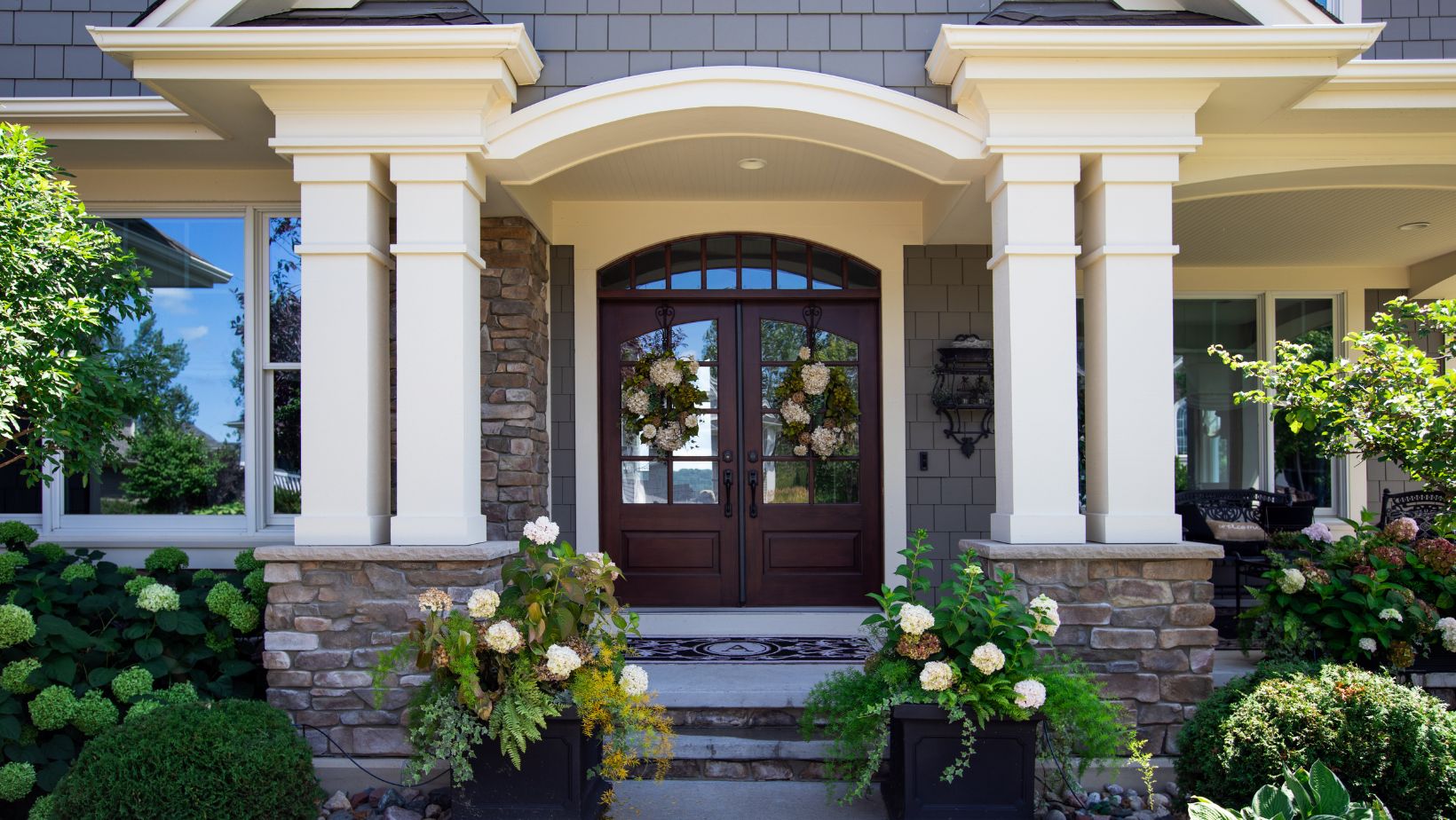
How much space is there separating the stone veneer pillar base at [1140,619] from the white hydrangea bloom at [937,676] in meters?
0.77

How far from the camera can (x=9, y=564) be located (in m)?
4.36

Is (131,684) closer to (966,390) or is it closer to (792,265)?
(792,265)

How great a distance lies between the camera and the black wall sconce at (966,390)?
19.1ft

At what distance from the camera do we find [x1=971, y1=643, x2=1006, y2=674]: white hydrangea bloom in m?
3.40

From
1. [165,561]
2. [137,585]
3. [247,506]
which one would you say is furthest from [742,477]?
[137,585]

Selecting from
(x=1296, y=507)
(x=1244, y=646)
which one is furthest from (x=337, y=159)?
(x=1296, y=507)

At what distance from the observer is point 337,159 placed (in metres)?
4.25

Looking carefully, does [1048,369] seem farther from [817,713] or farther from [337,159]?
[337,159]

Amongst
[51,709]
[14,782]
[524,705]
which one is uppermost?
[524,705]

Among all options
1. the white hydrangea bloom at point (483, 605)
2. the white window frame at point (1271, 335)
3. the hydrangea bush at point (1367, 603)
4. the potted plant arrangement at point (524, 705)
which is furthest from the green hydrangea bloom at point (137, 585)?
the white window frame at point (1271, 335)

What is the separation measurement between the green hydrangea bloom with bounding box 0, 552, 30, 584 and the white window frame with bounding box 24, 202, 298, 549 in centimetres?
74

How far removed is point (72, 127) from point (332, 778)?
3.23 metres

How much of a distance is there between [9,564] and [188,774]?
1727 mm

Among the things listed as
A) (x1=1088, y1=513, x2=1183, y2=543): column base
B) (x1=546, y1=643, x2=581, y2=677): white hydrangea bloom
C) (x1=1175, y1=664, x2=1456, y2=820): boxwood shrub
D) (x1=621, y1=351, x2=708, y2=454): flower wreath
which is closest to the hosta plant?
(x1=1175, y1=664, x2=1456, y2=820): boxwood shrub
